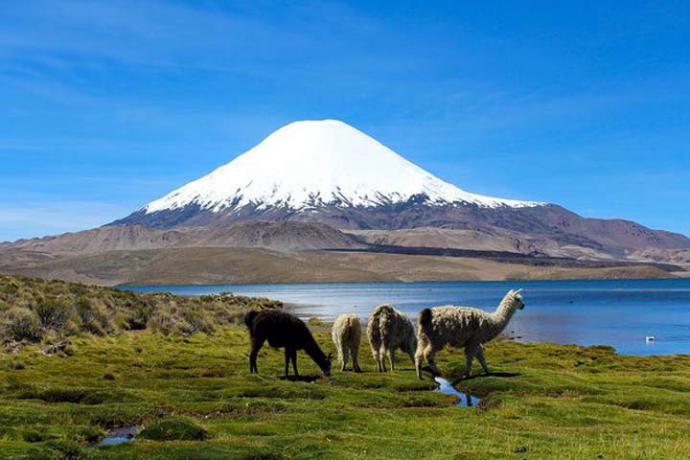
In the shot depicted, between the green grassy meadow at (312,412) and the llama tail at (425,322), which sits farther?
the llama tail at (425,322)

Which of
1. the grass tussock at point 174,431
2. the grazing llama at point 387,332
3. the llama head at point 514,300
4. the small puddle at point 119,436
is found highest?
the llama head at point 514,300

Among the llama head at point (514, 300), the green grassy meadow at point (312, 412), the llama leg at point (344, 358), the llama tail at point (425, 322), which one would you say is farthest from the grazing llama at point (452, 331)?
the llama leg at point (344, 358)

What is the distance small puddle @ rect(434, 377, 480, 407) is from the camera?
22500 millimetres

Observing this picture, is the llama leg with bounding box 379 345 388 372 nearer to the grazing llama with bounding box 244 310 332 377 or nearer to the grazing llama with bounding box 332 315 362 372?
the grazing llama with bounding box 332 315 362 372

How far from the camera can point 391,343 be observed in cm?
2794

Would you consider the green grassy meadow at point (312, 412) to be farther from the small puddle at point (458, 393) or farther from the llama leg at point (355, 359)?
the llama leg at point (355, 359)

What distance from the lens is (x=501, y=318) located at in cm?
2727

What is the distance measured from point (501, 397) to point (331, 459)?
985cm

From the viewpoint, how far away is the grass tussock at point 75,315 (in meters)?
34.3

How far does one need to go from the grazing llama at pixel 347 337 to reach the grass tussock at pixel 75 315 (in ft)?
50.0

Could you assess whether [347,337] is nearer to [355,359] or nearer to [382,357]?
[355,359]

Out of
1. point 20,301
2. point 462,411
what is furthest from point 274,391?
point 20,301

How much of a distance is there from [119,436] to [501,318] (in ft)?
51.6

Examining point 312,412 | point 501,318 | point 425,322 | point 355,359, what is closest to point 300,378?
point 355,359
